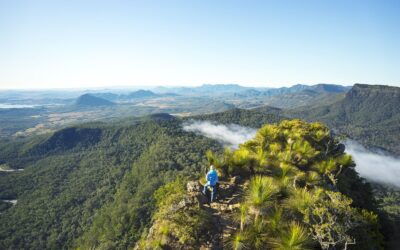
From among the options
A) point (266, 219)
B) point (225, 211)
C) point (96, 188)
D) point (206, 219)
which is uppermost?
point (266, 219)

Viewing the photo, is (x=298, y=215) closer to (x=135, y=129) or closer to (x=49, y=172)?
(x=49, y=172)

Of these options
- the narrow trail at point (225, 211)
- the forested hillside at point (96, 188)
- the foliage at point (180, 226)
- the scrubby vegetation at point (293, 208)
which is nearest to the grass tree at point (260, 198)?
the scrubby vegetation at point (293, 208)

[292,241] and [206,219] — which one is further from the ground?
[292,241]

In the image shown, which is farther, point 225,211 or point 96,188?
point 96,188

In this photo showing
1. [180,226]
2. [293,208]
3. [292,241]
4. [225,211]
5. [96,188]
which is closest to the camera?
[292,241]

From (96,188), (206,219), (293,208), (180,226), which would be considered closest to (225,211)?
(206,219)

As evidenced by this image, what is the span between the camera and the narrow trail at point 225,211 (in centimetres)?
955

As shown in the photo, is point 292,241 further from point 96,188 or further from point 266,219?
point 96,188

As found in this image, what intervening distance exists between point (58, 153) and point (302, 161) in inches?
7658

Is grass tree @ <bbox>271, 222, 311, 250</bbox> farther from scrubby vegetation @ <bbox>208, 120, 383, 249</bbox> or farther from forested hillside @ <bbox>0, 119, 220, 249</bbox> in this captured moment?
forested hillside @ <bbox>0, 119, 220, 249</bbox>

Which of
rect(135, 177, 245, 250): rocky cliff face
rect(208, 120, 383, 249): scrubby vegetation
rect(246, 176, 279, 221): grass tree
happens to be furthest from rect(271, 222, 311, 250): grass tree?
rect(135, 177, 245, 250): rocky cliff face

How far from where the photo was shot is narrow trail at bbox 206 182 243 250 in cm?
955

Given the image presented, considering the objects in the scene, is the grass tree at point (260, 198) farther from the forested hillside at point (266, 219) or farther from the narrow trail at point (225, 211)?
the narrow trail at point (225, 211)

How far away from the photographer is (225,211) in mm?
11305
